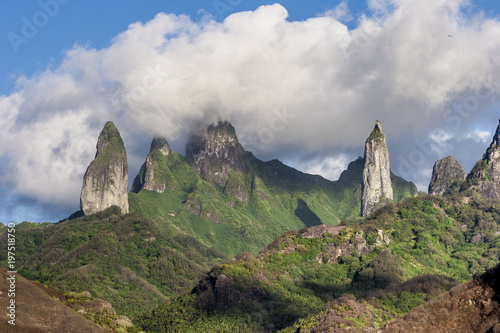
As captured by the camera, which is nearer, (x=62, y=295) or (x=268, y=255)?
(x=62, y=295)

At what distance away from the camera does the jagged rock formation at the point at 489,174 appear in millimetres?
177750

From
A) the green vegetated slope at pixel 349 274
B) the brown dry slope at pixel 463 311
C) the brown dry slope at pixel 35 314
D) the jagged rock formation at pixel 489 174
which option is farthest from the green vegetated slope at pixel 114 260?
the brown dry slope at pixel 463 311

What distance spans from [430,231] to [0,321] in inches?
5302

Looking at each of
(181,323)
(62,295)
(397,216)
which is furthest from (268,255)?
(62,295)

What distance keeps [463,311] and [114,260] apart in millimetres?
133217

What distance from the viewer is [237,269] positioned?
104 meters

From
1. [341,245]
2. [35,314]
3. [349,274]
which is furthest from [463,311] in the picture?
[341,245]

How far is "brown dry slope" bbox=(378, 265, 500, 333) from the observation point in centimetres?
2367

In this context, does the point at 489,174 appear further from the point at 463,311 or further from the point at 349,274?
the point at 463,311

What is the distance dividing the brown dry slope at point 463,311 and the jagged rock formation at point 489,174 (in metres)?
165

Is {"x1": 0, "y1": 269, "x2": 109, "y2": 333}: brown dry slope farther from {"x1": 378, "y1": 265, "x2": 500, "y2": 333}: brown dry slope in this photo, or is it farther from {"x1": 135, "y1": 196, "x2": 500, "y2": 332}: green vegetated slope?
{"x1": 135, "y1": 196, "x2": 500, "y2": 332}: green vegetated slope

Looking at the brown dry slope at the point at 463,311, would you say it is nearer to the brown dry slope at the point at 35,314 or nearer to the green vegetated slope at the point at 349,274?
the brown dry slope at the point at 35,314

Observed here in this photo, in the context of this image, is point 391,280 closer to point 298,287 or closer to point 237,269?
point 298,287

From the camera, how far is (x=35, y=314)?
33.4m
